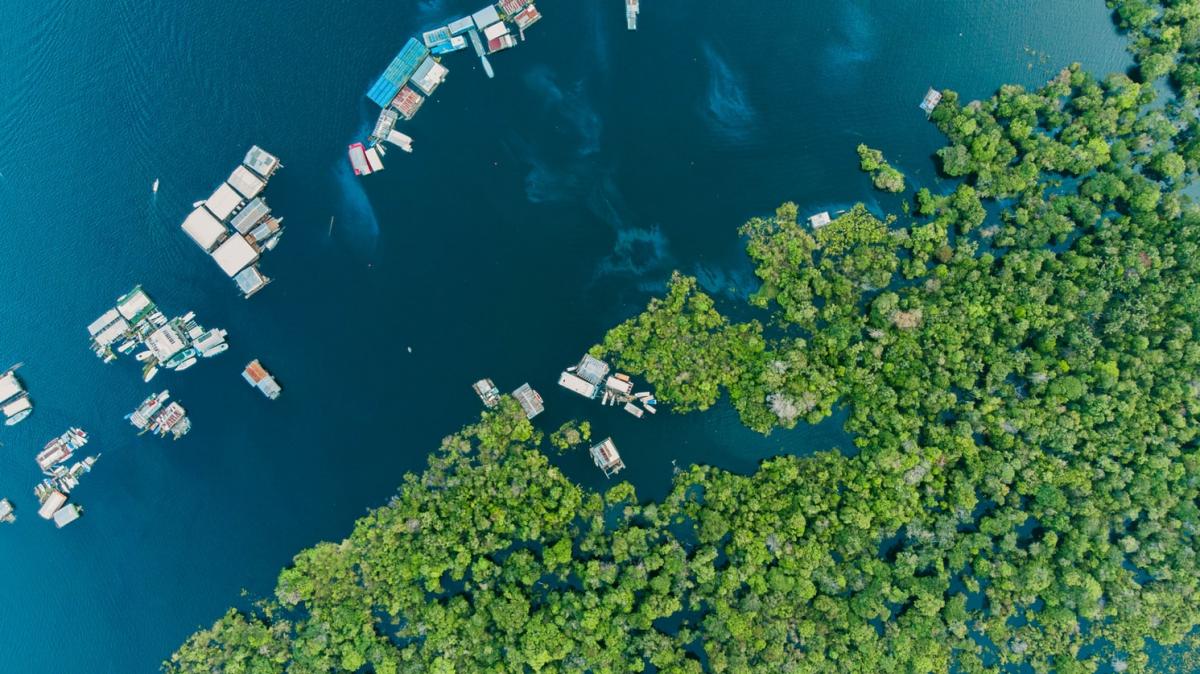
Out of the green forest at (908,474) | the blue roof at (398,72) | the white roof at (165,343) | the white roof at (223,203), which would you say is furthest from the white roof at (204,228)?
the green forest at (908,474)

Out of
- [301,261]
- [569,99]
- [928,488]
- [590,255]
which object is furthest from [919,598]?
[301,261]

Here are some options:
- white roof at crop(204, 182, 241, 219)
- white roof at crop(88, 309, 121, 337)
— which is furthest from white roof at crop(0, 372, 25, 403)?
white roof at crop(204, 182, 241, 219)

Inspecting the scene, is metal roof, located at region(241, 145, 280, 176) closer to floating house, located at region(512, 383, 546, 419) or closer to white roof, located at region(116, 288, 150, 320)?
white roof, located at region(116, 288, 150, 320)

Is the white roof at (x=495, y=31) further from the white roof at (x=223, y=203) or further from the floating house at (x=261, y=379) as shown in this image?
the floating house at (x=261, y=379)

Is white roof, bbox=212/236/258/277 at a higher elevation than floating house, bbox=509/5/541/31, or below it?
higher

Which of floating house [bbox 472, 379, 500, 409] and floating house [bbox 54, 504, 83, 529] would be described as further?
floating house [bbox 54, 504, 83, 529]

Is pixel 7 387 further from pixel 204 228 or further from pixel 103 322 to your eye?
pixel 204 228

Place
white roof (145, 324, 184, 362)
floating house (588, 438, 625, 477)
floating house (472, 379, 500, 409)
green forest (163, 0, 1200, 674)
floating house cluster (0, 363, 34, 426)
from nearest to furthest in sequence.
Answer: green forest (163, 0, 1200, 674) → floating house (588, 438, 625, 477) → floating house (472, 379, 500, 409) → white roof (145, 324, 184, 362) → floating house cluster (0, 363, 34, 426)
